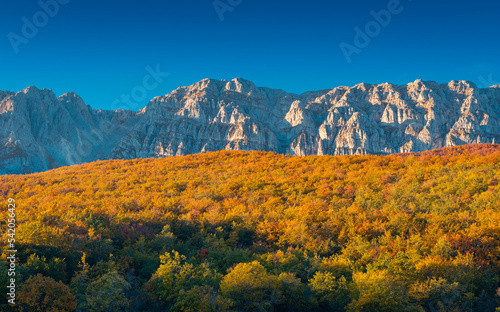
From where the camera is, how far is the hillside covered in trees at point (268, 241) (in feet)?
45.1

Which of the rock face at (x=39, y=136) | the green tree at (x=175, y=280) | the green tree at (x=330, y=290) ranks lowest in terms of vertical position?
the green tree at (x=330, y=290)

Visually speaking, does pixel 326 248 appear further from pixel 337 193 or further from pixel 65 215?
pixel 65 215

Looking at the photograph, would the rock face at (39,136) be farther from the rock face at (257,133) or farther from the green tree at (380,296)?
the green tree at (380,296)

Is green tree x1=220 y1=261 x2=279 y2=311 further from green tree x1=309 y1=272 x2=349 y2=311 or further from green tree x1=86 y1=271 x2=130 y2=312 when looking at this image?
green tree x1=86 y1=271 x2=130 y2=312

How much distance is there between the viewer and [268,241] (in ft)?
67.0

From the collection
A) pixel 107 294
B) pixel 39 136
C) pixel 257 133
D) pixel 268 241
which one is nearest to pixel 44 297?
pixel 107 294

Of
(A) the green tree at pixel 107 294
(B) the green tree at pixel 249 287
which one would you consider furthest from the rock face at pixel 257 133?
(B) the green tree at pixel 249 287

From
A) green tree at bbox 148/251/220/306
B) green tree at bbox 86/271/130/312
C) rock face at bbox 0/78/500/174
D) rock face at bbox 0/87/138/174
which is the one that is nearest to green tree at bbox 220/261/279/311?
green tree at bbox 148/251/220/306

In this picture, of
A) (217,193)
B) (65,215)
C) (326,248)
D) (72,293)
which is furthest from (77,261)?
(326,248)

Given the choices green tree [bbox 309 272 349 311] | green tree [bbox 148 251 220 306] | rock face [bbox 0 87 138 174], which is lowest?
green tree [bbox 309 272 349 311]

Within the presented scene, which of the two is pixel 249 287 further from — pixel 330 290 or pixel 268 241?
pixel 268 241

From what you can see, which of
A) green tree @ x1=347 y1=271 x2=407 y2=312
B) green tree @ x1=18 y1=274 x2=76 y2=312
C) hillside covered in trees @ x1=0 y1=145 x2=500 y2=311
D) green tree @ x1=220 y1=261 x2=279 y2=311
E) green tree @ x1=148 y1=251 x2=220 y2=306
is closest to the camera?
green tree @ x1=18 y1=274 x2=76 y2=312

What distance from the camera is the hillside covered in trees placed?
541 inches

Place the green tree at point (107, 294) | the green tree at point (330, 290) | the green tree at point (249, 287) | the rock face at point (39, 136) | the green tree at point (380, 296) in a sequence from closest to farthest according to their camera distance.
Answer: the green tree at point (107, 294) < the green tree at point (380, 296) < the green tree at point (249, 287) < the green tree at point (330, 290) < the rock face at point (39, 136)
